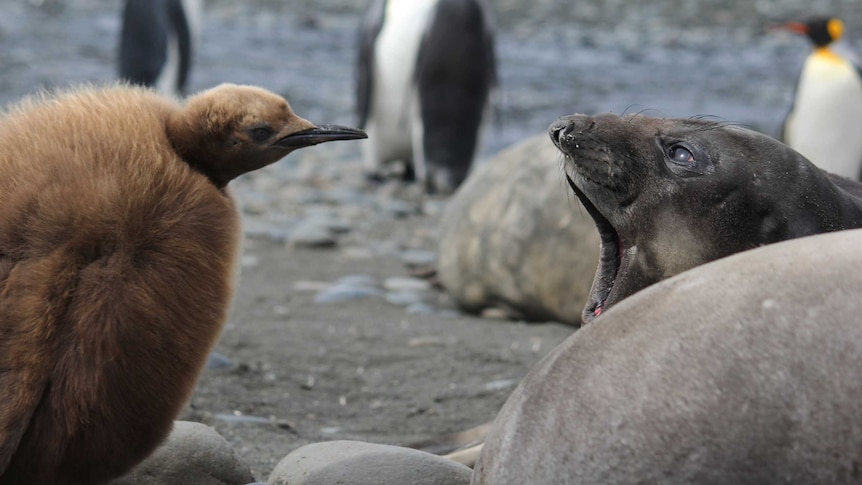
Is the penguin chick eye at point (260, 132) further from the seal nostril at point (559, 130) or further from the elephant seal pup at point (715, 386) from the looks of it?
the elephant seal pup at point (715, 386)

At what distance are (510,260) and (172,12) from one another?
8.53 metres

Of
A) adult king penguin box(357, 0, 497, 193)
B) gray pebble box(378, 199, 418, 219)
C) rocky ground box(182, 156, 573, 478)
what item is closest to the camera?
rocky ground box(182, 156, 573, 478)

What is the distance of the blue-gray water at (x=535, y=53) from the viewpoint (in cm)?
1334

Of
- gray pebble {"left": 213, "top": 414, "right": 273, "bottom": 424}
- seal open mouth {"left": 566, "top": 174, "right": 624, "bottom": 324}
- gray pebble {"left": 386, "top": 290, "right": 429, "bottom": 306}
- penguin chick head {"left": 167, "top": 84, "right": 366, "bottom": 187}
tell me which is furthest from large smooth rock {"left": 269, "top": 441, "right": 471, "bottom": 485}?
gray pebble {"left": 386, "top": 290, "right": 429, "bottom": 306}

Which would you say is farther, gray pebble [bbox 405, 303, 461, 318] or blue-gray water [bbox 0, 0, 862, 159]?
blue-gray water [bbox 0, 0, 862, 159]

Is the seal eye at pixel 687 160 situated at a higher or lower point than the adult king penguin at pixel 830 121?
higher

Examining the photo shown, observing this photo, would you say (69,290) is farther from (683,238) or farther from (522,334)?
(522,334)

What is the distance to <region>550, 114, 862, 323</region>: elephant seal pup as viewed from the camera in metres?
2.38

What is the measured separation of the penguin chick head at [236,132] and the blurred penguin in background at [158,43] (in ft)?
31.1

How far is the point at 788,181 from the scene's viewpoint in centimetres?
237

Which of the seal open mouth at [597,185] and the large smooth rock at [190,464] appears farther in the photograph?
the large smooth rock at [190,464]

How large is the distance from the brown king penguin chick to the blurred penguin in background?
955cm

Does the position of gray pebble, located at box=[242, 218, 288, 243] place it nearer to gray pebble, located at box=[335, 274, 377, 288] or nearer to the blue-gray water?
gray pebble, located at box=[335, 274, 377, 288]

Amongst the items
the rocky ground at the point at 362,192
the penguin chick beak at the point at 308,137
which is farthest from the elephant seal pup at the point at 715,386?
the rocky ground at the point at 362,192
